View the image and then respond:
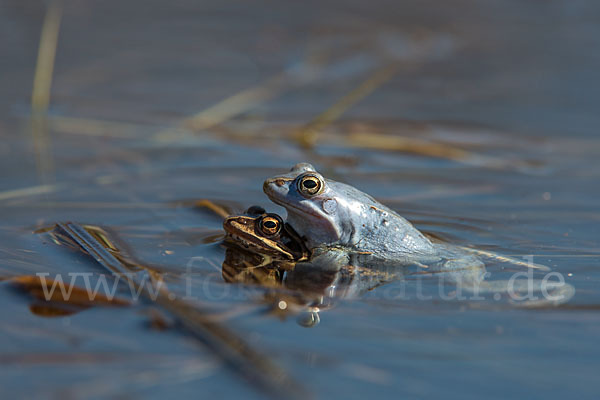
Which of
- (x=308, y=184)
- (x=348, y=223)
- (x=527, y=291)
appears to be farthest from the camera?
(x=348, y=223)

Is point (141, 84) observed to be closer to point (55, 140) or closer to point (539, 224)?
point (55, 140)

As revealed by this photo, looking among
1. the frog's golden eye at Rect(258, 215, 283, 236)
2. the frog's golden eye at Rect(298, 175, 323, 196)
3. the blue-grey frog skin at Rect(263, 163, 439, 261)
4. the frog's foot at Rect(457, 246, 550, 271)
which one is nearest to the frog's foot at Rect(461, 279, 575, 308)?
Answer: the frog's foot at Rect(457, 246, 550, 271)

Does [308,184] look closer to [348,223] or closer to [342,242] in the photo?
[348,223]

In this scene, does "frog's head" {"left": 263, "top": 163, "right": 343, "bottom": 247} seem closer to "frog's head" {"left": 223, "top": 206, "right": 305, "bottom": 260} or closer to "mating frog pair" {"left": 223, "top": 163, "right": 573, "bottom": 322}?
"mating frog pair" {"left": 223, "top": 163, "right": 573, "bottom": 322}

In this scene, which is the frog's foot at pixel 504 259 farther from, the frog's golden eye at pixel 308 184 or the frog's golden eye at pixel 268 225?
the frog's golden eye at pixel 268 225

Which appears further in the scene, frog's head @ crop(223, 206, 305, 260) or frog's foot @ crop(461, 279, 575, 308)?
frog's head @ crop(223, 206, 305, 260)

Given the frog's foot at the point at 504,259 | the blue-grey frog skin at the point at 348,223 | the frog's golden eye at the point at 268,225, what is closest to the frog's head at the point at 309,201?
the blue-grey frog skin at the point at 348,223

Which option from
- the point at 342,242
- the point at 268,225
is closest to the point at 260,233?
the point at 268,225
